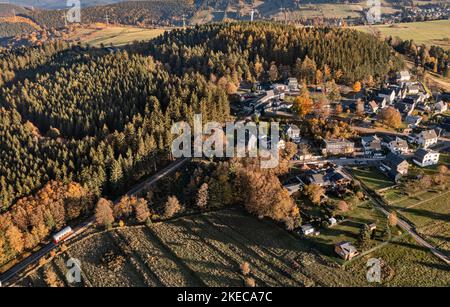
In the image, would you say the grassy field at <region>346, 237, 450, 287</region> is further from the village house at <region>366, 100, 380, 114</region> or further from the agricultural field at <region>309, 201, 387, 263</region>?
the village house at <region>366, 100, 380, 114</region>

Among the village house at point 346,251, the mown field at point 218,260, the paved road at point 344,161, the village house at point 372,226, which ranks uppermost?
the paved road at point 344,161

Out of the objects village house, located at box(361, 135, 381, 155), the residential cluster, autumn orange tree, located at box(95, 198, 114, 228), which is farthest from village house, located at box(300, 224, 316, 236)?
autumn orange tree, located at box(95, 198, 114, 228)

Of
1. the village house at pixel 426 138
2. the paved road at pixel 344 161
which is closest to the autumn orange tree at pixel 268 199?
the paved road at pixel 344 161

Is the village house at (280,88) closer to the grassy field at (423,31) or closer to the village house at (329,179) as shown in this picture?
the village house at (329,179)

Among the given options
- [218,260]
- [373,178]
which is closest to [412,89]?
[373,178]

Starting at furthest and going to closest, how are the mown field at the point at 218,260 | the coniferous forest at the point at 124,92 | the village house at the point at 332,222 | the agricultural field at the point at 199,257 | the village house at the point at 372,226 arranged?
the coniferous forest at the point at 124,92 < the village house at the point at 332,222 < the village house at the point at 372,226 < the agricultural field at the point at 199,257 < the mown field at the point at 218,260

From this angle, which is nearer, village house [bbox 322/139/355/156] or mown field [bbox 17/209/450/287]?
mown field [bbox 17/209/450/287]
